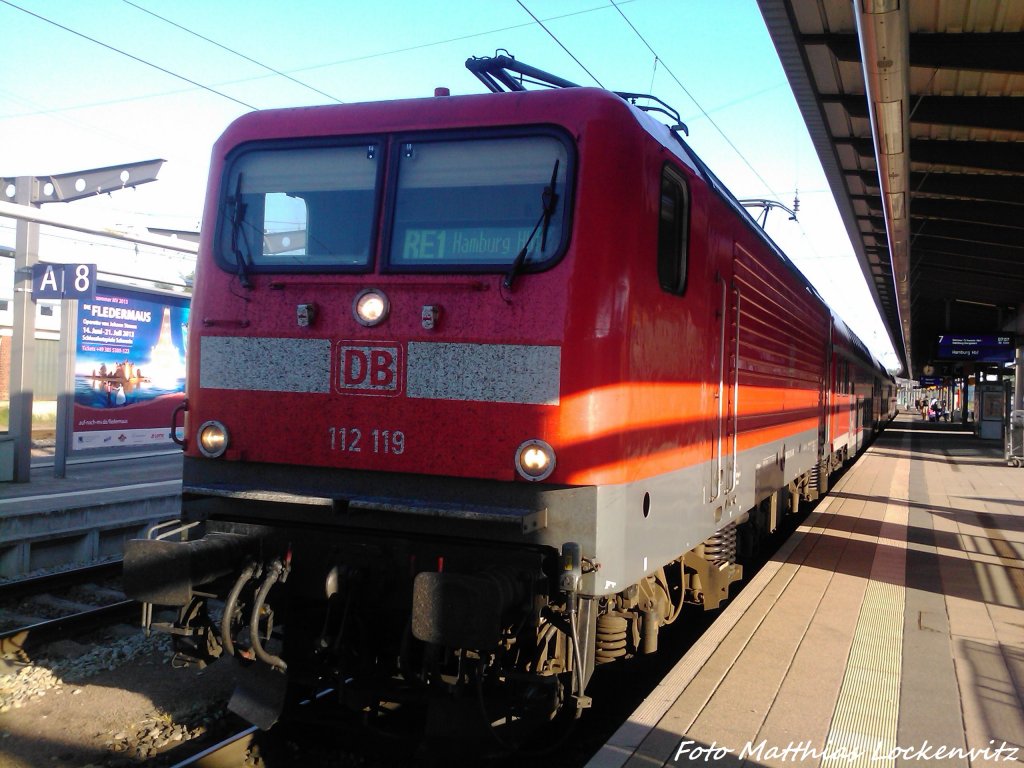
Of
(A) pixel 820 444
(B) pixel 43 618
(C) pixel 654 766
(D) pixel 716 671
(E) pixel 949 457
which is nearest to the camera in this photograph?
(C) pixel 654 766

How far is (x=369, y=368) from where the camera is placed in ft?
14.5

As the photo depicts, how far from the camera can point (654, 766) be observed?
3.77m

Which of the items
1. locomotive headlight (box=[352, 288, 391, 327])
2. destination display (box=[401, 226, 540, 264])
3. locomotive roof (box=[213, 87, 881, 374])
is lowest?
locomotive headlight (box=[352, 288, 391, 327])

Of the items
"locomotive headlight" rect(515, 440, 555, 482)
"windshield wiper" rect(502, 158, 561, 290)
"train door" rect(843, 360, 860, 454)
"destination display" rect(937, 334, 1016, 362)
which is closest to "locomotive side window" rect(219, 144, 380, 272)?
"windshield wiper" rect(502, 158, 561, 290)

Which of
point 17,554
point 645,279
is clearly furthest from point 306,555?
point 17,554

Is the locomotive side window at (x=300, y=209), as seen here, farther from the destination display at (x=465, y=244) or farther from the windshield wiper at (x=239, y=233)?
the destination display at (x=465, y=244)

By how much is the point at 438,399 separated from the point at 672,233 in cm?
157

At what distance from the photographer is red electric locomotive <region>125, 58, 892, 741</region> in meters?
4.07

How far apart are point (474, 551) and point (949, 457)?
2429cm

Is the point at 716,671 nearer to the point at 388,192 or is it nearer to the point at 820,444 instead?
the point at 388,192

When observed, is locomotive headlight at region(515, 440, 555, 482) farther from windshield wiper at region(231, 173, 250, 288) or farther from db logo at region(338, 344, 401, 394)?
windshield wiper at region(231, 173, 250, 288)

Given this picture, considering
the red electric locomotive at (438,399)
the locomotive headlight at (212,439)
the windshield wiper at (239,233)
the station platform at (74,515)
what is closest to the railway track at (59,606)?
the station platform at (74,515)

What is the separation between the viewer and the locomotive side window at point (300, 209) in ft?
15.1

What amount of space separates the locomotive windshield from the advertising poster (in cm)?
1030
